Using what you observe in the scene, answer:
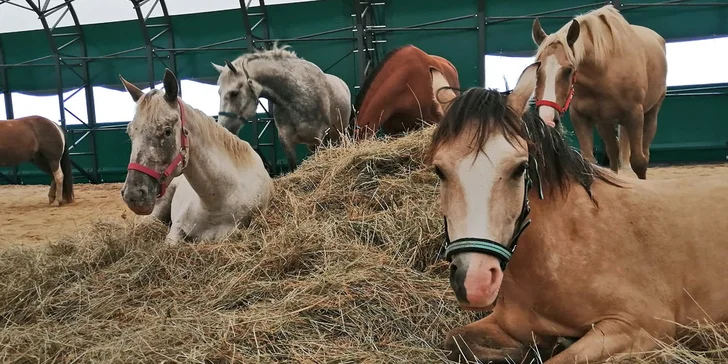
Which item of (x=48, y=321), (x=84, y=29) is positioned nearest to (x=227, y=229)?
(x=48, y=321)

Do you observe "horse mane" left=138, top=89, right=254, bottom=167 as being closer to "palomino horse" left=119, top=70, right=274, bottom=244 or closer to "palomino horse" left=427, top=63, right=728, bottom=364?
"palomino horse" left=119, top=70, right=274, bottom=244

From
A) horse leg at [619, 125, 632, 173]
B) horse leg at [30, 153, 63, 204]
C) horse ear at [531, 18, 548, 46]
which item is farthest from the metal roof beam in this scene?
horse leg at [619, 125, 632, 173]

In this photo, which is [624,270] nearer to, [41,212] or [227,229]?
[227,229]

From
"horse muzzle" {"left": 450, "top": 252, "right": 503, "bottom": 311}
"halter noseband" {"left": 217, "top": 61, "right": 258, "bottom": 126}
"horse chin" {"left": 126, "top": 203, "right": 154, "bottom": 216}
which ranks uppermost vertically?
"halter noseband" {"left": 217, "top": 61, "right": 258, "bottom": 126}

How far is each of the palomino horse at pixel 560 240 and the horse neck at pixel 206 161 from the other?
212cm


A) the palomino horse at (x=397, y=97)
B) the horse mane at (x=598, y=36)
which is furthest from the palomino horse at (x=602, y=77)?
the palomino horse at (x=397, y=97)

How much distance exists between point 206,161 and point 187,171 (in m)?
0.14

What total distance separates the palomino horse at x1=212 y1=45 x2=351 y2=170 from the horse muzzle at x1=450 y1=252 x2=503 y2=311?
458 centimetres

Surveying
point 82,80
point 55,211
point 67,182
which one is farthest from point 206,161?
point 82,80

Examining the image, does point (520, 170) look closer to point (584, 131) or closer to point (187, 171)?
point (187, 171)

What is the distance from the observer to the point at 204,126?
3467 mm

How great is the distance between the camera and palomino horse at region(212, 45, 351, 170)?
5.70 meters

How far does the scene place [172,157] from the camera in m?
3.06

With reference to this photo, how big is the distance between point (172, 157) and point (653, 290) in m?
2.54
